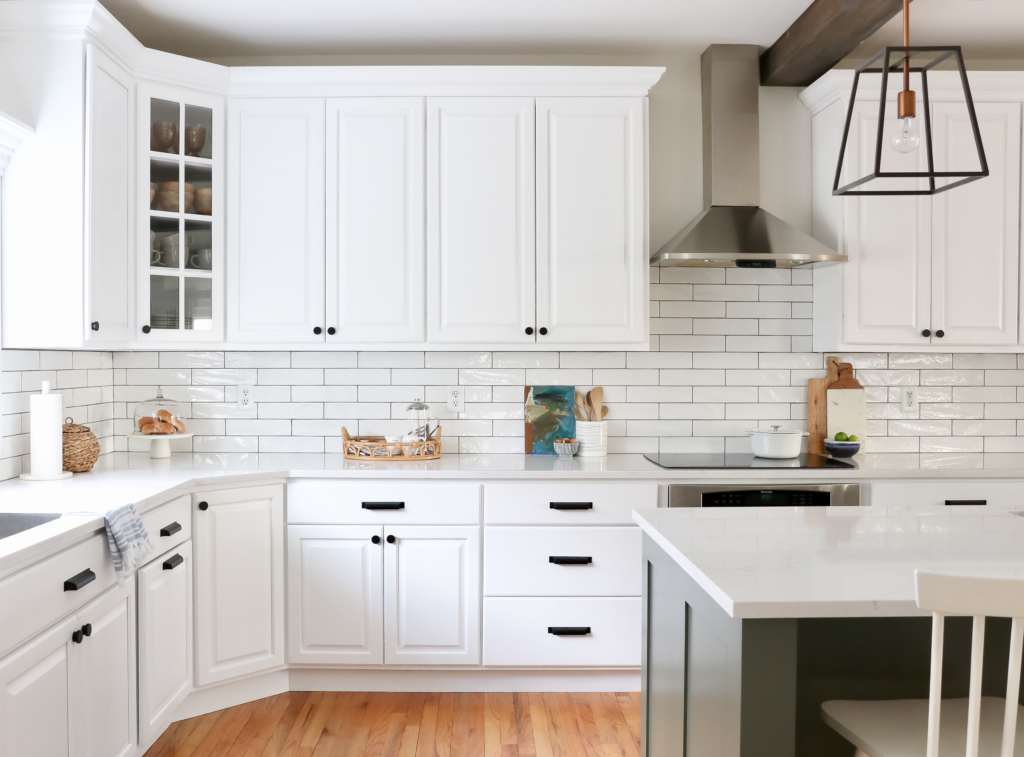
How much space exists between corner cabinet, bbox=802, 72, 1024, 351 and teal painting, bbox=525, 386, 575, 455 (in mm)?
1206

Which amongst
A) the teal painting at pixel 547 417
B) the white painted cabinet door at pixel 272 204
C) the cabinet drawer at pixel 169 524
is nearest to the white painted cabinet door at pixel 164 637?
the cabinet drawer at pixel 169 524

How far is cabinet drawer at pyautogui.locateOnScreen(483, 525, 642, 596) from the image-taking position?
2941mm

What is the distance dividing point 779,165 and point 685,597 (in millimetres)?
2489

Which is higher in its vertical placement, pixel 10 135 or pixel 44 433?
pixel 10 135

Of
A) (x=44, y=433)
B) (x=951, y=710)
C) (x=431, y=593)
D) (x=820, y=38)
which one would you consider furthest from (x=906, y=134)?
(x=44, y=433)

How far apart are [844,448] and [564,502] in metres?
1.29

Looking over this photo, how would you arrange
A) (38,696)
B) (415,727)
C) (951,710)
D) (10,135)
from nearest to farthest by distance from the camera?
(951,710) → (38,696) → (10,135) → (415,727)

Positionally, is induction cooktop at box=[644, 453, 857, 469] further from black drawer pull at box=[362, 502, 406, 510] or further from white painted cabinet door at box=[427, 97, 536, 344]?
black drawer pull at box=[362, 502, 406, 510]

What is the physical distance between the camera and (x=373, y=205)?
3.08 m

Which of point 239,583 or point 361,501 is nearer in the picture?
point 239,583

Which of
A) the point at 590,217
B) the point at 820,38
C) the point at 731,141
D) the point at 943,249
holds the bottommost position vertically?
the point at 943,249

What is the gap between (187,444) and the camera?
3.41m

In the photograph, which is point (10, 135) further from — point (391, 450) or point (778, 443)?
point (778, 443)

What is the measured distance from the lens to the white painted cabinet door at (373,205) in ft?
10.1
